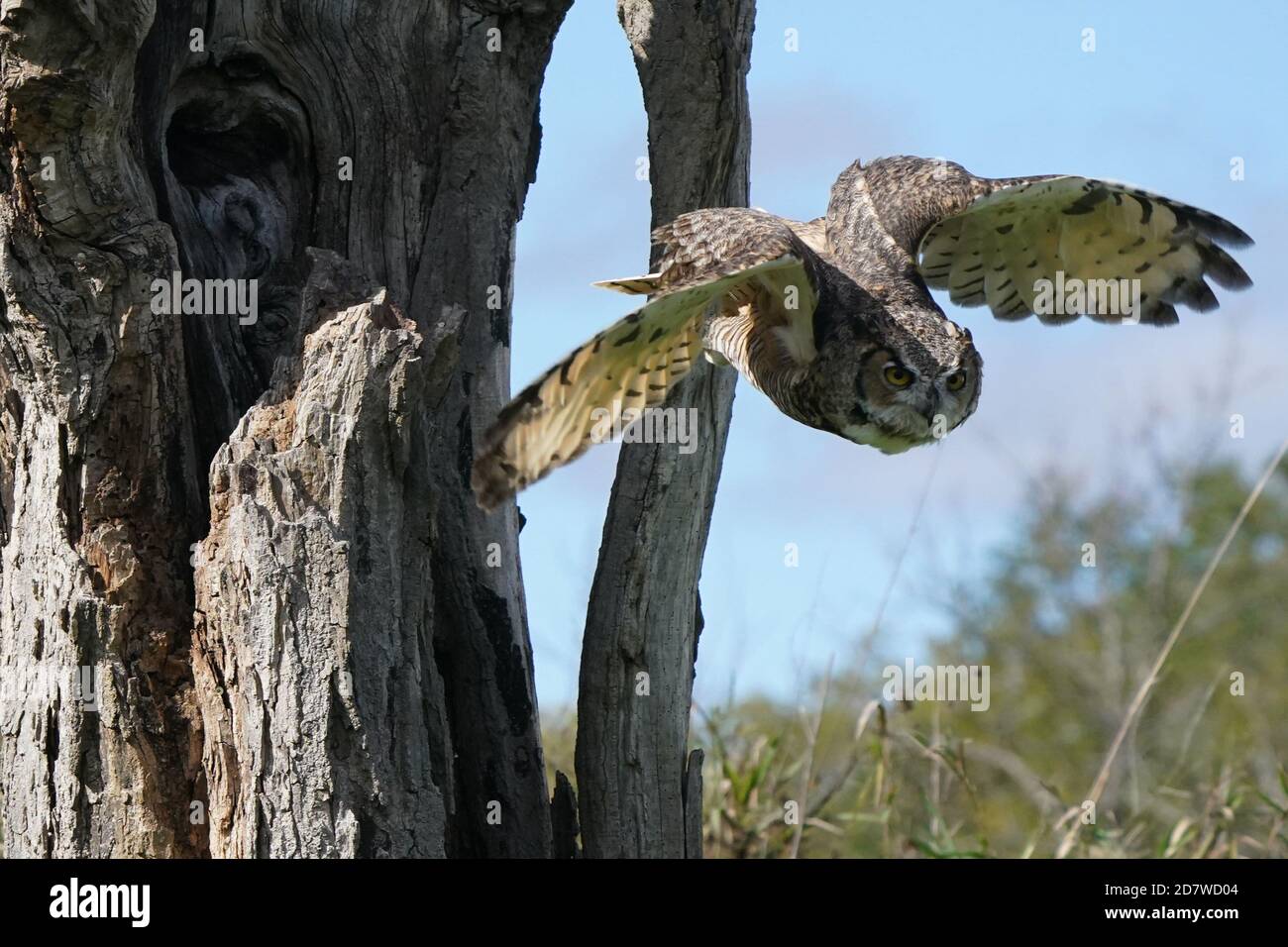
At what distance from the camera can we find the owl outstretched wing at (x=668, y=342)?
3.71m

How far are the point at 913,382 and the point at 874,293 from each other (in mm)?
398

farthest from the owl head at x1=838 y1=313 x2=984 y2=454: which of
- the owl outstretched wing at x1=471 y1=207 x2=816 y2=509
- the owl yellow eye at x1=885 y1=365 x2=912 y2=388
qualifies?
the owl outstretched wing at x1=471 y1=207 x2=816 y2=509

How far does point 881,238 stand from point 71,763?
2.80 m

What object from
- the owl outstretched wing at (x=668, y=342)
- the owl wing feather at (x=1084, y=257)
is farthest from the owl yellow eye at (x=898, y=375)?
the owl wing feather at (x=1084, y=257)

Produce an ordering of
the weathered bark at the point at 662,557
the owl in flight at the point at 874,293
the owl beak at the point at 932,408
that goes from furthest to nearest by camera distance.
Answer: the weathered bark at the point at 662,557, the owl beak at the point at 932,408, the owl in flight at the point at 874,293

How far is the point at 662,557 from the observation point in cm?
491

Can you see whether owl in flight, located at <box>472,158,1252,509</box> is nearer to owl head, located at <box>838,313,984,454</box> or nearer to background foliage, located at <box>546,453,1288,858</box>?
owl head, located at <box>838,313,984,454</box>

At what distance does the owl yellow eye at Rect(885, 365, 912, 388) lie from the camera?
402 centimetres

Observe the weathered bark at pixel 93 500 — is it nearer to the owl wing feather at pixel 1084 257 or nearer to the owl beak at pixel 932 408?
the owl beak at pixel 932 408

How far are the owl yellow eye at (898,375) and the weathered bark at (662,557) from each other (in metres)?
0.98

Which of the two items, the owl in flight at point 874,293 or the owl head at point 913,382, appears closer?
the owl in flight at point 874,293

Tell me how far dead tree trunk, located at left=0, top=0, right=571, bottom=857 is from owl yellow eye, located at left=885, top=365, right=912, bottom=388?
3.91 feet
